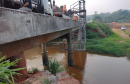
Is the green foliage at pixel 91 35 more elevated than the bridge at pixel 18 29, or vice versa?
the bridge at pixel 18 29

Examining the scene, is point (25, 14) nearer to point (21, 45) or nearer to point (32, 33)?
point (32, 33)

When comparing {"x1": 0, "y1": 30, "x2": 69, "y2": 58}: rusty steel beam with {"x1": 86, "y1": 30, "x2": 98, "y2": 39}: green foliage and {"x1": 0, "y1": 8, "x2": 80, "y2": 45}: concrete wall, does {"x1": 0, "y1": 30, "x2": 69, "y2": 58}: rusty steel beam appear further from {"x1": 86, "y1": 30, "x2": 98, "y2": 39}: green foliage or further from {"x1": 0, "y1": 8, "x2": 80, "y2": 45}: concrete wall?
{"x1": 86, "y1": 30, "x2": 98, "y2": 39}: green foliage

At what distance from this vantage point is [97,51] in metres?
16.9

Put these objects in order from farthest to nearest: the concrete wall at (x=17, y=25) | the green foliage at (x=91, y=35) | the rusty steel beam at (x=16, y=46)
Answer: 1. the green foliage at (x=91, y=35)
2. the rusty steel beam at (x=16, y=46)
3. the concrete wall at (x=17, y=25)

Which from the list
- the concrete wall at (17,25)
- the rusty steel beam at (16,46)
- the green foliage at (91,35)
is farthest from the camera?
the green foliage at (91,35)

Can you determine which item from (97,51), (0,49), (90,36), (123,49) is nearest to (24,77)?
(0,49)

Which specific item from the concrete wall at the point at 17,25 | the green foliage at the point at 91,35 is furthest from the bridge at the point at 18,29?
the green foliage at the point at 91,35

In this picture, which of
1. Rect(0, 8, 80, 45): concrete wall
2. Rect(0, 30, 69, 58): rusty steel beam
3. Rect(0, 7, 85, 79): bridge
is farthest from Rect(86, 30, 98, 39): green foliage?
Rect(0, 8, 80, 45): concrete wall

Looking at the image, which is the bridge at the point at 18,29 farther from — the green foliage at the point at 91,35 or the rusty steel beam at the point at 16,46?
the green foliage at the point at 91,35

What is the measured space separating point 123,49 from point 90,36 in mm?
9567

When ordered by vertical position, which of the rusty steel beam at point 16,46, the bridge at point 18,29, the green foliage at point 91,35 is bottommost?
the green foliage at point 91,35

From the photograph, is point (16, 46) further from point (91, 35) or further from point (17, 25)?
point (91, 35)

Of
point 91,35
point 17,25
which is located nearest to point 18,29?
point 17,25

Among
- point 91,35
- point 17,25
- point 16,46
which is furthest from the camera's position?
point 91,35
